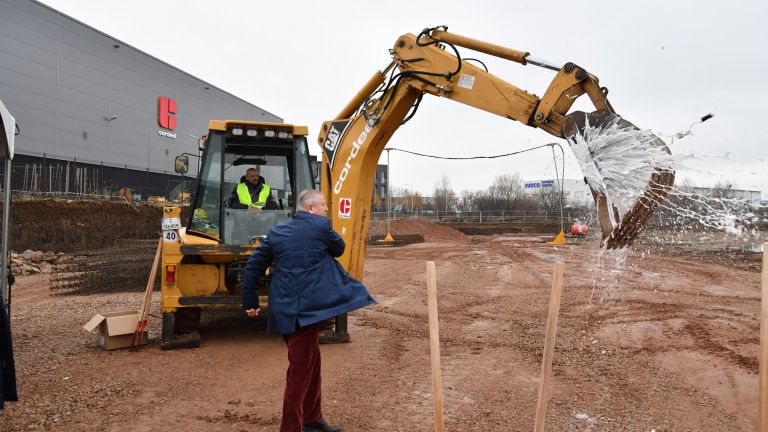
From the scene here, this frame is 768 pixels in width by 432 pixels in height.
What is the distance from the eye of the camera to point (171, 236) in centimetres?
681

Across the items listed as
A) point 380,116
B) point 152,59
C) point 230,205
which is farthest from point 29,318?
point 152,59

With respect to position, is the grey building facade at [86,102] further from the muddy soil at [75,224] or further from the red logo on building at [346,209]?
the red logo on building at [346,209]

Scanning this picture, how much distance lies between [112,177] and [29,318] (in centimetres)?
2745

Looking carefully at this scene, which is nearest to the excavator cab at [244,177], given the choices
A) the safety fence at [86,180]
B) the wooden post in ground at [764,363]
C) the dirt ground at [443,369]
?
the dirt ground at [443,369]

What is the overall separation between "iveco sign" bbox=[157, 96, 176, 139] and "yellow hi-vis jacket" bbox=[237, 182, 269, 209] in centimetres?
3492

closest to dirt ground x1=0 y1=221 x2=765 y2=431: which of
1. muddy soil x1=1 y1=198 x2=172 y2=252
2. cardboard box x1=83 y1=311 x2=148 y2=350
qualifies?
cardboard box x1=83 y1=311 x2=148 y2=350

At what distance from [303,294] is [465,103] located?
3.14 m

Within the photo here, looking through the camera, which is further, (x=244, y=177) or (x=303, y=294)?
(x=244, y=177)

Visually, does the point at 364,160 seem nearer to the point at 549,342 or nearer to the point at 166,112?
the point at 549,342

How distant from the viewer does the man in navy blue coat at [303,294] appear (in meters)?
4.04

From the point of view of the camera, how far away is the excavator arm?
182 inches

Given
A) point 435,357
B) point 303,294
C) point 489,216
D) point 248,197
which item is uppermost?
point 248,197

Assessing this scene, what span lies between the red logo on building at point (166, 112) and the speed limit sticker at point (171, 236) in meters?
35.7

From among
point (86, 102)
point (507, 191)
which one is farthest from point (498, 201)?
point (86, 102)
